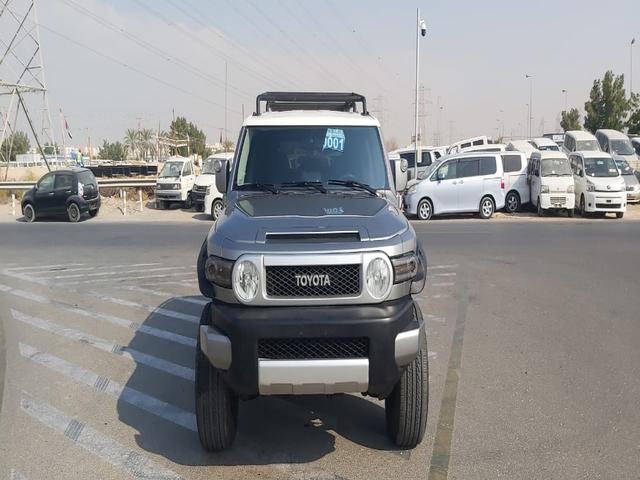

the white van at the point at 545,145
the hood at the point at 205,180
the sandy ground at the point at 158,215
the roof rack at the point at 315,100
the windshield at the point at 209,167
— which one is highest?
the white van at the point at 545,145

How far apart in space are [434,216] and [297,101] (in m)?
15.0

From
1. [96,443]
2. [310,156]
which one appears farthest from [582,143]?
[96,443]

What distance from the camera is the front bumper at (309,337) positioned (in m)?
3.79

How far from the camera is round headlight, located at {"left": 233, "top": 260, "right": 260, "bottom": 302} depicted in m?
3.87

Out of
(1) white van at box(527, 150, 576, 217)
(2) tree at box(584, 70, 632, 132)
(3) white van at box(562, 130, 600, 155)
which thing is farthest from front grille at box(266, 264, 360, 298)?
(2) tree at box(584, 70, 632, 132)

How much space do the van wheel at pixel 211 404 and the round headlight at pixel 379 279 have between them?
1134 mm

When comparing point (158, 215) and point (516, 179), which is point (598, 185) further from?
point (158, 215)

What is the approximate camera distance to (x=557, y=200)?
21516 mm

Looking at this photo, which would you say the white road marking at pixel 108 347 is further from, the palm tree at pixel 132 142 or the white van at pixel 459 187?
the palm tree at pixel 132 142

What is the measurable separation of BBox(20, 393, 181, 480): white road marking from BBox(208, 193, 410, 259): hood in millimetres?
1450

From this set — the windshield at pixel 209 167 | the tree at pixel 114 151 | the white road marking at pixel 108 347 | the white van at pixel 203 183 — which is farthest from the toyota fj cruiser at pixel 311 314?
the tree at pixel 114 151

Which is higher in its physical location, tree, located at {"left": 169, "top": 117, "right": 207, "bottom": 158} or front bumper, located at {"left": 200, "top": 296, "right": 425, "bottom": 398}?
tree, located at {"left": 169, "top": 117, "right": 207, "bottom": 158}

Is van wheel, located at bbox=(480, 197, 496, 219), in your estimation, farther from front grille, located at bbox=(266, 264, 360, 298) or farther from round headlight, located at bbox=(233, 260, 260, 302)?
round headlight, located at bbox=(233, 260, 260, 302)

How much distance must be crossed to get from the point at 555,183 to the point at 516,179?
63.9 inches
